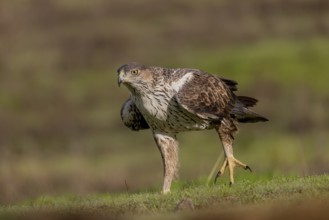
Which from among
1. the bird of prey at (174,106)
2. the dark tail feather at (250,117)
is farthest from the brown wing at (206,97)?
the dark tail feather at (250,117)

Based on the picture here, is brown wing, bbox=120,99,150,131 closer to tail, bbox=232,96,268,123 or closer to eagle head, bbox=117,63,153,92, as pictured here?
eagle head, bbox=117,63,153,92

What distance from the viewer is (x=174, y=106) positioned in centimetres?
1280

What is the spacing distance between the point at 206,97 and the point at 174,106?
0.59 m

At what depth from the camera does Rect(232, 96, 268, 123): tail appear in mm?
13836

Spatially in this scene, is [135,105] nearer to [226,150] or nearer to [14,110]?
[226,150]

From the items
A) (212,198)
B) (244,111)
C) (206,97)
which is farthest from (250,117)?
(212,198)

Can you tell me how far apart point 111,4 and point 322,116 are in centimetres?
2423

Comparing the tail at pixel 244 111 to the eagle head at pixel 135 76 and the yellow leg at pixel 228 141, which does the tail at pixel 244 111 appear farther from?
the eagle head at pixel 135 76

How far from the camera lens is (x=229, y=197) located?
11203 mm

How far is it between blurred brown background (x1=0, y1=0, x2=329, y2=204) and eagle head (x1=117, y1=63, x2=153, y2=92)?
8.14m

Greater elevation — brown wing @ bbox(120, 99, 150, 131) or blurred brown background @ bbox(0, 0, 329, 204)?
→ brown wing @ bbox(120, 99, 150, 131)

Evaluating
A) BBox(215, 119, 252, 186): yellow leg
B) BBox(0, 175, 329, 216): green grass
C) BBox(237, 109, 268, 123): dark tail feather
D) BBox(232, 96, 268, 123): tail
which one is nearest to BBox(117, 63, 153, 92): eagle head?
BBox(215, 119, 252, 186): yellow leg

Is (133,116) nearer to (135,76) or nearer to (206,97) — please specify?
(135,76)

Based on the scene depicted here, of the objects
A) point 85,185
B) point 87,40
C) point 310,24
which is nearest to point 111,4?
point 87,40
